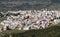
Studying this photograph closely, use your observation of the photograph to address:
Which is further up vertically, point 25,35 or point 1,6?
point 25,35

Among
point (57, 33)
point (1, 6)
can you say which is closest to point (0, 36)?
point (57, 33)

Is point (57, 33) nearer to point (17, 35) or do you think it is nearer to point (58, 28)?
point (58, 28)

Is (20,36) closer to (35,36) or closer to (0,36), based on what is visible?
(35,36)

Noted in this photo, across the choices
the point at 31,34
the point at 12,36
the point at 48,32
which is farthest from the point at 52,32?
the point at 12,36

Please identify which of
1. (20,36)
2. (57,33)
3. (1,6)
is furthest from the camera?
(1,6)

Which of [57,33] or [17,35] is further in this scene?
[17,35]

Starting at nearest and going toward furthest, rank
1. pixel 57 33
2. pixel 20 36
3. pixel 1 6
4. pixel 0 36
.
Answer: pixel 57 33, pixel 20 36, pixel 0 36, pixel 1 6

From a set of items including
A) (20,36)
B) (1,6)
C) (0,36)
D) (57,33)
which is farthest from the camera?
(1,6)

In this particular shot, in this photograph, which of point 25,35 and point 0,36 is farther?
point 0,36

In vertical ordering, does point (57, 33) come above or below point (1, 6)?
above
